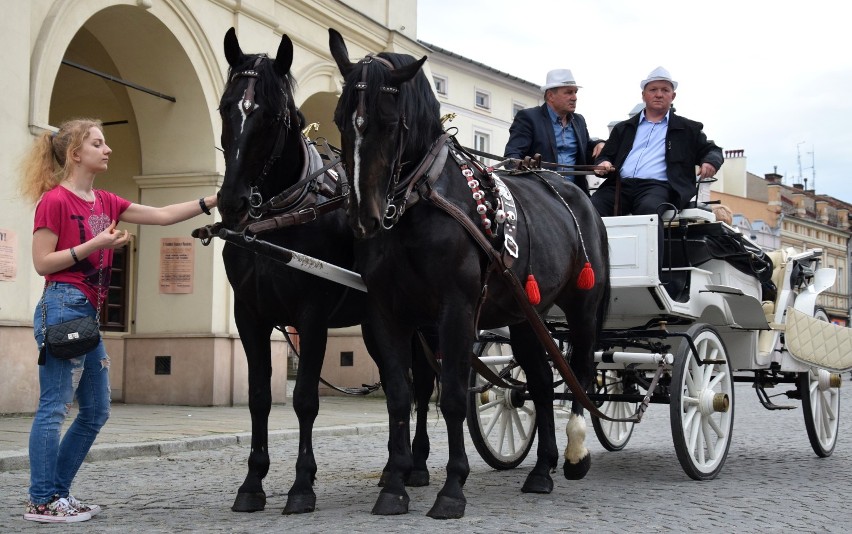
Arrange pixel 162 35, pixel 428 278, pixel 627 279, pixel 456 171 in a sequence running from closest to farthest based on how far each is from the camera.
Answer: pixel 428 278 → pixel 456 171 → pixel 627 279 → pixel 162 35

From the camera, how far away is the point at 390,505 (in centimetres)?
518

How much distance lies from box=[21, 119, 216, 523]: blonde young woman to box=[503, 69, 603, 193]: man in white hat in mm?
3511

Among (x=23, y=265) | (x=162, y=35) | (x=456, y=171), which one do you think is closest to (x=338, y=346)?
(x=162, y=35)

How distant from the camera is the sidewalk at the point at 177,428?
27.9 ft

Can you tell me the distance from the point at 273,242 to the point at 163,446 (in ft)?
13.0

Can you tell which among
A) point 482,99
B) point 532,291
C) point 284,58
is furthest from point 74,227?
point 482,99

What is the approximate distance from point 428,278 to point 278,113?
1112mm

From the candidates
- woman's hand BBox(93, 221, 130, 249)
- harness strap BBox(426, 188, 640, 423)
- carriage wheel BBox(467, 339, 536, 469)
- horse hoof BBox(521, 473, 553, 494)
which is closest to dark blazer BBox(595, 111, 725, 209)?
carriage wheel BBox(467, 339, 536, 469)

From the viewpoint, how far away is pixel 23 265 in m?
11.4

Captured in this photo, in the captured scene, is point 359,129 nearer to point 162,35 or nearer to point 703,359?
point 703,359

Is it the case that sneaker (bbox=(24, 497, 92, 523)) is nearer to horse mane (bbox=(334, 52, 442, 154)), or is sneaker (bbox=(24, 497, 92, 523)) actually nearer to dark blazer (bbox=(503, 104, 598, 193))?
horse mane (bbox=(334, 52, 442, 154))

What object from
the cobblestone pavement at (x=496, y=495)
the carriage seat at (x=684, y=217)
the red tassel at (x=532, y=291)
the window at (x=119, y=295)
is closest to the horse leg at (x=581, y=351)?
the cobblestone pavement at (x=496, y=495)

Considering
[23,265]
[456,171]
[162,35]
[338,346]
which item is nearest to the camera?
[456,171]

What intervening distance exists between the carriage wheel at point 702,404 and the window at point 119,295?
1085 cm
